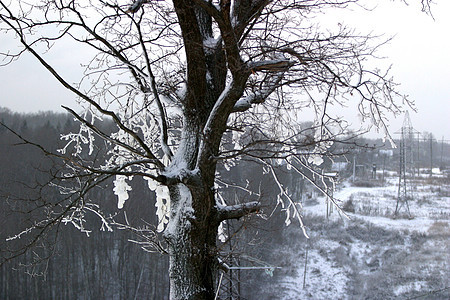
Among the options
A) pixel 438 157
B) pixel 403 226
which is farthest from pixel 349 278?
pixel 438 157

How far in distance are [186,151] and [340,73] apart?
136 cm

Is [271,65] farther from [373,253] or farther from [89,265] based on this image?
[373,253]

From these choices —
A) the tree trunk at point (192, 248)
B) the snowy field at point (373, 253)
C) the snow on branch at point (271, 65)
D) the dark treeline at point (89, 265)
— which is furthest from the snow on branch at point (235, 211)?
the dark treeline at point (89, 265)

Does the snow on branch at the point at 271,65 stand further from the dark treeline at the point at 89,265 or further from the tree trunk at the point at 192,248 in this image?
the dark treeline at the point at 89,265

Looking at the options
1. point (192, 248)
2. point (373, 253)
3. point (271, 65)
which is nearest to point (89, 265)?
point (373, 253)

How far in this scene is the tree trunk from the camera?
10.00ft

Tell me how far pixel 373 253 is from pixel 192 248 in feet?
78.8

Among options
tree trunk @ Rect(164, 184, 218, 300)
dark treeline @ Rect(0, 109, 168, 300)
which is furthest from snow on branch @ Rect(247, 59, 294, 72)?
dark treeline @ Rect(0, 109, 168, 300)

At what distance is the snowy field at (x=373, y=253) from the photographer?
20.7 m

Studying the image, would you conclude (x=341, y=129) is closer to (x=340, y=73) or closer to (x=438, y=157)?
(x=340, y=73)

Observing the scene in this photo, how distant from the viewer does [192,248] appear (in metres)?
3.07

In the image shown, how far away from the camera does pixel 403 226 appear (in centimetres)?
2703

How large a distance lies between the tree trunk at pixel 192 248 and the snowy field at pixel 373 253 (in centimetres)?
1739

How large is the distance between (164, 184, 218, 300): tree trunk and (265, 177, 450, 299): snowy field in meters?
17.4
